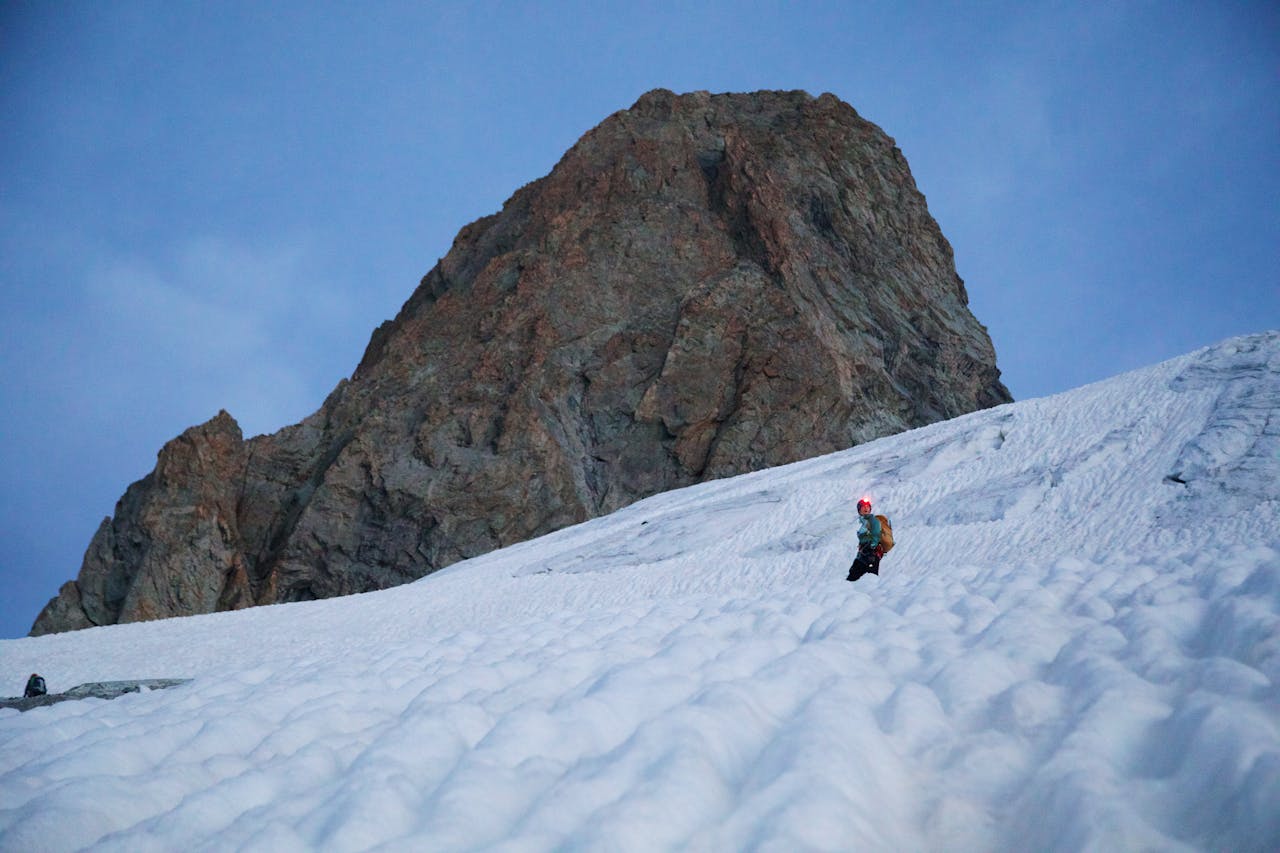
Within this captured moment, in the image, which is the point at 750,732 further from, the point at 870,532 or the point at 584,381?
the point at 584,381

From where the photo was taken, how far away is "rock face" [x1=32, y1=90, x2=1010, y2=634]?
37.1m

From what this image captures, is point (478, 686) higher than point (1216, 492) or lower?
lower

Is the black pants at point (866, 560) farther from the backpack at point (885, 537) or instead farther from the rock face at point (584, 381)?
the rock face at point (584, 381)

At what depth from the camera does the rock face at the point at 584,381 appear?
37.1 metres

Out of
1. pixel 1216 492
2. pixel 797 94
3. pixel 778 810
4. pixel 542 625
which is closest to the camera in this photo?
pixel 778 810

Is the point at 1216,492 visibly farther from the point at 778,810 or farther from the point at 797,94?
the point at 797,94

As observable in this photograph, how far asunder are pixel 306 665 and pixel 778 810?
16.0 feet

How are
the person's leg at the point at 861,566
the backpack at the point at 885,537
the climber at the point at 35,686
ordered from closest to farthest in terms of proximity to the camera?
the person's leg at the point at 861,566, the backpack at the point at 885,537, the climber at the point at 35,686

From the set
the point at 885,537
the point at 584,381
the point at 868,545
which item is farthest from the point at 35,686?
the point at 584,381

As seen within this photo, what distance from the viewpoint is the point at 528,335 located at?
42219 millimetres

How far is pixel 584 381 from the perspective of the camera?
42188 millimetres

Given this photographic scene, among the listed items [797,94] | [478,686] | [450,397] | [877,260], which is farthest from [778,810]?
[797,94]

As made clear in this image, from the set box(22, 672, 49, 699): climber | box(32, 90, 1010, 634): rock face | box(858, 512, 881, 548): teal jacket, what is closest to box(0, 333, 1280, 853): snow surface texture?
A: box(858, 512, 881, 548): teal jacket

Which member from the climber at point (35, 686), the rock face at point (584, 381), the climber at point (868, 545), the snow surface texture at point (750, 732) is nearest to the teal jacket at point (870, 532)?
the climber at point (868, 545)
